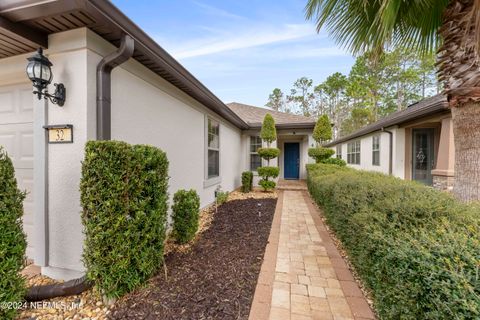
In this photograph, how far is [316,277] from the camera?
2.86 metres

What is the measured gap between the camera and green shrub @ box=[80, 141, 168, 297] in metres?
2.15

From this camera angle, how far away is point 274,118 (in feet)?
39.8

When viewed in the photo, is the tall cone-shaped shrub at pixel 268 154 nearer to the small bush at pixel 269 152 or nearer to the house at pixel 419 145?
the small bush at pixel 269 152

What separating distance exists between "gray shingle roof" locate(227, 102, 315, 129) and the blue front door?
1612 mm

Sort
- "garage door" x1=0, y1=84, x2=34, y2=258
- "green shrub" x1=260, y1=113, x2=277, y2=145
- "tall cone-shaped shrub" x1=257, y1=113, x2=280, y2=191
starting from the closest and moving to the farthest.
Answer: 1. "garage door" x1=0, y1=84, x2=34, y2=258
2. "tall cone-shaped shrub" x1=257, y1=113, x2=280, y2=191
3. "green shrub" x1=260, y1=113, x2=277, y2=145

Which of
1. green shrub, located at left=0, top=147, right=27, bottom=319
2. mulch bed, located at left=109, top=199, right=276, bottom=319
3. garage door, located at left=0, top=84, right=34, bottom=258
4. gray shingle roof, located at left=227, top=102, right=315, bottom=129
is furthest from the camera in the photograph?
gray shingle roof, located at left=227, top=102, right=315, bottom=129

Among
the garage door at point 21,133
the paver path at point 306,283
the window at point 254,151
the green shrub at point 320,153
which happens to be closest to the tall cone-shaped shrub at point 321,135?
the green shrub at point 320,153

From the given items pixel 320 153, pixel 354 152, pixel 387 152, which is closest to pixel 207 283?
pixel 320 153

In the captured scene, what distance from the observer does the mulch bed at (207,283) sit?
7.03 ft

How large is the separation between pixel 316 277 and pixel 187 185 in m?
3.34

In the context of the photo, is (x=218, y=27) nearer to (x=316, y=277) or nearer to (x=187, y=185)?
(x=187, y=185)

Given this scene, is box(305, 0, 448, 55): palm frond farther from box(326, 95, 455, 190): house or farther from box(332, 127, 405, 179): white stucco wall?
box(332, 127, 405, 179): white stucco wall

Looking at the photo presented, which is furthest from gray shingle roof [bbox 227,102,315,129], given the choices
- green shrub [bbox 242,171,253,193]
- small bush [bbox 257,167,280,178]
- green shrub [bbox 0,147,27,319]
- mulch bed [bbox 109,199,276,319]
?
green shrub [bbox 0,147,27,319]

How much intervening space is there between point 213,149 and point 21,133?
4.60 meters
